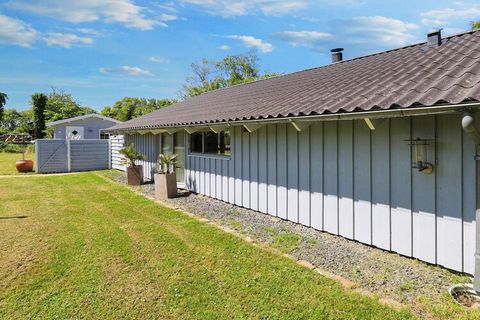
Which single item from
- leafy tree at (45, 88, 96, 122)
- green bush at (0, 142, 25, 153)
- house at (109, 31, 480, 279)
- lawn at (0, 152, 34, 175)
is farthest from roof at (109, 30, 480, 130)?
leafy tree at (45, 88, 96, 122)

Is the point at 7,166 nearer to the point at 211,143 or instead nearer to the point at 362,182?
the point at 211,143

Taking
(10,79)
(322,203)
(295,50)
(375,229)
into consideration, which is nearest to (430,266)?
(375,229)

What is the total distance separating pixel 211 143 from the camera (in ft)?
31.0

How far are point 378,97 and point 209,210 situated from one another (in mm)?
4727

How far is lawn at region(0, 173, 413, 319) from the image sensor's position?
3.22 m

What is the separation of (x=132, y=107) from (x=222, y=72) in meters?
19.8

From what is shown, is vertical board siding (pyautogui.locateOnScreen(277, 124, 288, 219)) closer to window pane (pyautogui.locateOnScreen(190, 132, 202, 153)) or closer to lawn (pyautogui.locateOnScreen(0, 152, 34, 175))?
window pane (pyautogui.locateOnScreen(190, 132, 202, 153))

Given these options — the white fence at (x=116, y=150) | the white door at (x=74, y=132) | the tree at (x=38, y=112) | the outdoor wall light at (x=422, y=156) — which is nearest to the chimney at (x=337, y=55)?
the outdoor wall light at (x=422, y=156)

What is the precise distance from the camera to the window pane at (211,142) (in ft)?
30.2

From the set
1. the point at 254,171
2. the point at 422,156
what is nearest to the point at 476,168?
the point at 422,156

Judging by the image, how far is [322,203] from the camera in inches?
227

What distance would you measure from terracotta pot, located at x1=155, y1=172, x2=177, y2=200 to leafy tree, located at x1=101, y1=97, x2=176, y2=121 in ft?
141

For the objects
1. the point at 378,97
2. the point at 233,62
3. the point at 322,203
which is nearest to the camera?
the point at 378,97

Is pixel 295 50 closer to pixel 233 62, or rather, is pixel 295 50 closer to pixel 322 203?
pixel 233 62
